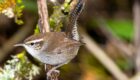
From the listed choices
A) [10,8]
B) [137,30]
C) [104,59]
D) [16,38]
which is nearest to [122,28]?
[137,30]

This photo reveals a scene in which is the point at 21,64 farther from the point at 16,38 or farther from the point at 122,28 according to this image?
the point at 122,28

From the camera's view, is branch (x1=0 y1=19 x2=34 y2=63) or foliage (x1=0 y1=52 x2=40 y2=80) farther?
branch (x1=0 y1=19 x2=34 y2=63)

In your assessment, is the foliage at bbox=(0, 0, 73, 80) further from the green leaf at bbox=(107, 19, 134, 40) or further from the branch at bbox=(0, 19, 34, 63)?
the green leaf at bbox=(107, 19, 134, 40)

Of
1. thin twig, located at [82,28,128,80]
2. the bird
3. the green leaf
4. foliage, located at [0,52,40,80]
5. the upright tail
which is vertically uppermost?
the upright tail

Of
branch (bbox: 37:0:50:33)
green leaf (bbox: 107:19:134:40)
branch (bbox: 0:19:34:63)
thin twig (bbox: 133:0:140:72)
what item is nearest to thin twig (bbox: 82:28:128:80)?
thin twig (bbox: 133:0:140:72)

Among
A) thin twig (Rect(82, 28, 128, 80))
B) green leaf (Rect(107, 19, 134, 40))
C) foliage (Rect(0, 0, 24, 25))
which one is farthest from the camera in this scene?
green leaf (Rect(107, 19, 134, 40))

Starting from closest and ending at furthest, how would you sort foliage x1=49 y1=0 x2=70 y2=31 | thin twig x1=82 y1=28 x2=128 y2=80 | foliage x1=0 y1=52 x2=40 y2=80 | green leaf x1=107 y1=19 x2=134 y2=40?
foliage x1=0 y1=52 x2=40 y2=80 < foliage x1=49 y1=0 x2=70 y2=31 < thin twig x1=82 y1=28 x2=128 y2=80 < green leaf x1=107 y1=19 x2=134 y2=40

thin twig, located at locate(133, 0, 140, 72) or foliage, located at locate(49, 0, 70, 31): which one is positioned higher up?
foliage, located at locate(49, 0, 70, 31)
